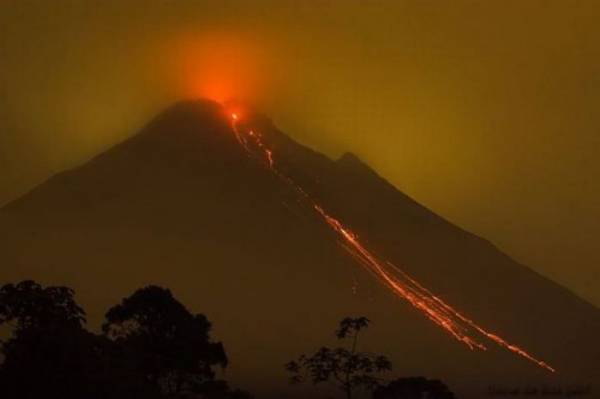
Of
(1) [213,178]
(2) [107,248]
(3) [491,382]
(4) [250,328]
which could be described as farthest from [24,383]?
(1) [213,178]

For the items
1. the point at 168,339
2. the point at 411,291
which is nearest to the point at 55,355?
the point at 168,339

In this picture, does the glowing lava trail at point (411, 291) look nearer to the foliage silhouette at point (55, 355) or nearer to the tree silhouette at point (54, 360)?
the foliage silhouette at point (55, 355)

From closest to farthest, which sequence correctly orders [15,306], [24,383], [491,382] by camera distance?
[24,383]
[15,306]
[491,382]

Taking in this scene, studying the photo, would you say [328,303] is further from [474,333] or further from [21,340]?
[21,340]

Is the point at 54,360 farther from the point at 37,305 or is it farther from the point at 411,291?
the point at 411,291

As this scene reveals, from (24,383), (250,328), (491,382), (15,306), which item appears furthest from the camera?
(250,328)

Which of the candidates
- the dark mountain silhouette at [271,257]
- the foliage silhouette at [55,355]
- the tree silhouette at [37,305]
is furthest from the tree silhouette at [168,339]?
the dark mountain silhouette at [271,257]
